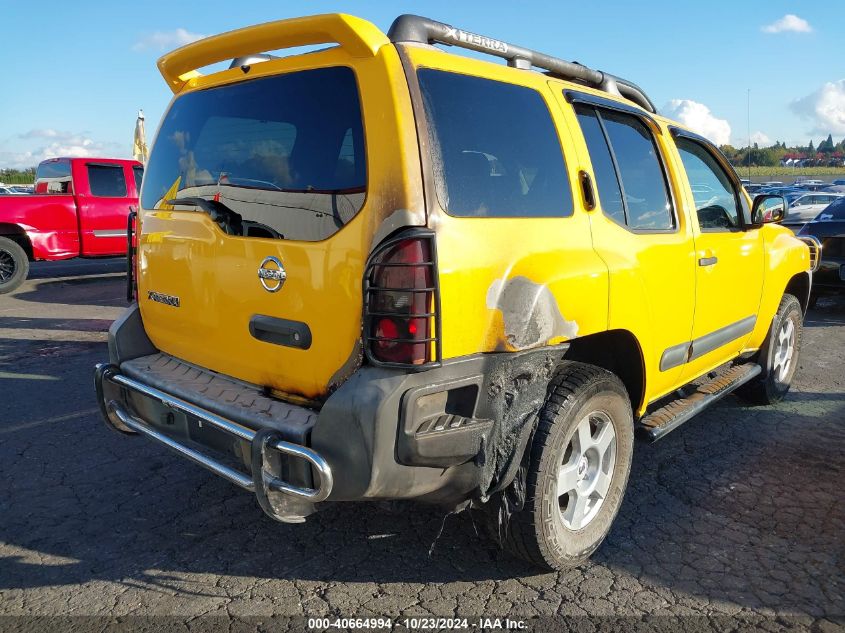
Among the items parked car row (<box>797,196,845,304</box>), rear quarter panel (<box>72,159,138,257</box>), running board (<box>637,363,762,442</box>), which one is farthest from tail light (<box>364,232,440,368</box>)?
rear quarter panel (<box>72,159,138,257</box>)

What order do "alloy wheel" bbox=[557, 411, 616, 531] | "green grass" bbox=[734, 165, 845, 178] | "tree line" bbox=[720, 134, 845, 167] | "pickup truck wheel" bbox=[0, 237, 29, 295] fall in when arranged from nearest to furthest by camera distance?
"alloy wheel" bbox=[557, 411, 616, 531] → "pickup truck wheel" bbox=[0, 237, 29, 295] → "green grass" bbox=[734, 165, 845, 178] → "tree line" bbox=[720, 134, 845, 167]

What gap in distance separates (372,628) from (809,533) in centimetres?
209

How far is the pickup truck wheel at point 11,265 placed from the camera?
10.5m

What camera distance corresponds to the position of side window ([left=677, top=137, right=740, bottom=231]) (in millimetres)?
3852

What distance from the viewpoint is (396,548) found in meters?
3.06

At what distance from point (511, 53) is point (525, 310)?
1.26 m

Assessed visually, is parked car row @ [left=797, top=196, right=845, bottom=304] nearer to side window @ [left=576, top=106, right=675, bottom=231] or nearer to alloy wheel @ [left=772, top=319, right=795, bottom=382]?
alloy wheel @ [left=772, top=319, right=795, bottom=382]

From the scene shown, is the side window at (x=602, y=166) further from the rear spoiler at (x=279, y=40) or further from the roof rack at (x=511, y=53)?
the rear spoiler at (x=279, y=40)

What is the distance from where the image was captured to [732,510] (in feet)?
11.3

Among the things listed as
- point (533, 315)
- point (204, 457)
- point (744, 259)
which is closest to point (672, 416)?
point (744, 259)

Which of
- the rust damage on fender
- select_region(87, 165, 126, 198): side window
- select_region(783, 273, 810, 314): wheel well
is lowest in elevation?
select_region(783, 273, 810, 314): wheel well

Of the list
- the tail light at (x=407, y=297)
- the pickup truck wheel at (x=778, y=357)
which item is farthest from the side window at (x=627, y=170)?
the pickup truck wheel at (x=778, y=357)

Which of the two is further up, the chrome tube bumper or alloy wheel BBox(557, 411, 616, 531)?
the chrome tube bumper

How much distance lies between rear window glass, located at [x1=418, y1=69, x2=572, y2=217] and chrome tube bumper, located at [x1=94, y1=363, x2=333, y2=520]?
96 cm
